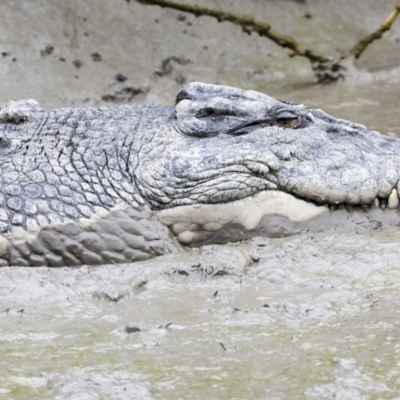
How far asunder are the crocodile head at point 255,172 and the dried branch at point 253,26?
343 cm

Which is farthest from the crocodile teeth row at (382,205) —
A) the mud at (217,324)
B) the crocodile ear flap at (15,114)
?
the crocodile ear flap at (15,114)

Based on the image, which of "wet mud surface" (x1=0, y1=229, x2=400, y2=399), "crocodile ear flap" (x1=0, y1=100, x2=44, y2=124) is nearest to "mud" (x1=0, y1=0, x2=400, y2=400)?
"wet mud surface" (x1=0, y1=229, x2=400, y2=399)

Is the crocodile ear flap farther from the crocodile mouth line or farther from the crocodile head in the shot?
the crocodile mouth line

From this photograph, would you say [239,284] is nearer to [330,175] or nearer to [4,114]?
[330,175]

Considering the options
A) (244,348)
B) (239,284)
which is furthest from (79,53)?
(244,348)

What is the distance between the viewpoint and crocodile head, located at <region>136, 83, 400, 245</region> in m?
3.62

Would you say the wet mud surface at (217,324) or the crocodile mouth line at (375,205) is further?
the crocodile mouth line at (375,205)

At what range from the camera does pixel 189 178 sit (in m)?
3.61

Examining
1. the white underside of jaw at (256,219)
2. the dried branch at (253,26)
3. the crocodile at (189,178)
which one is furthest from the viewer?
the dried branch at (253,26)

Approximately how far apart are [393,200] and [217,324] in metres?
1.30

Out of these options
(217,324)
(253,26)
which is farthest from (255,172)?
(253,26)

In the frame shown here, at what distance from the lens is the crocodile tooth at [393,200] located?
376cm

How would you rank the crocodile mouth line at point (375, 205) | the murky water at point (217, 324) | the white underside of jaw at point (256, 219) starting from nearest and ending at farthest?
the murky water at point (217, 324), the white underside of jaw at point (256, 219), the crocodile mouth line at point (375, 205)

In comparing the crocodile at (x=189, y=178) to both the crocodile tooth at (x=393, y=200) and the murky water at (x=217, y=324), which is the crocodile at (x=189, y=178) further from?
the murky water at (x=217, y=324)
